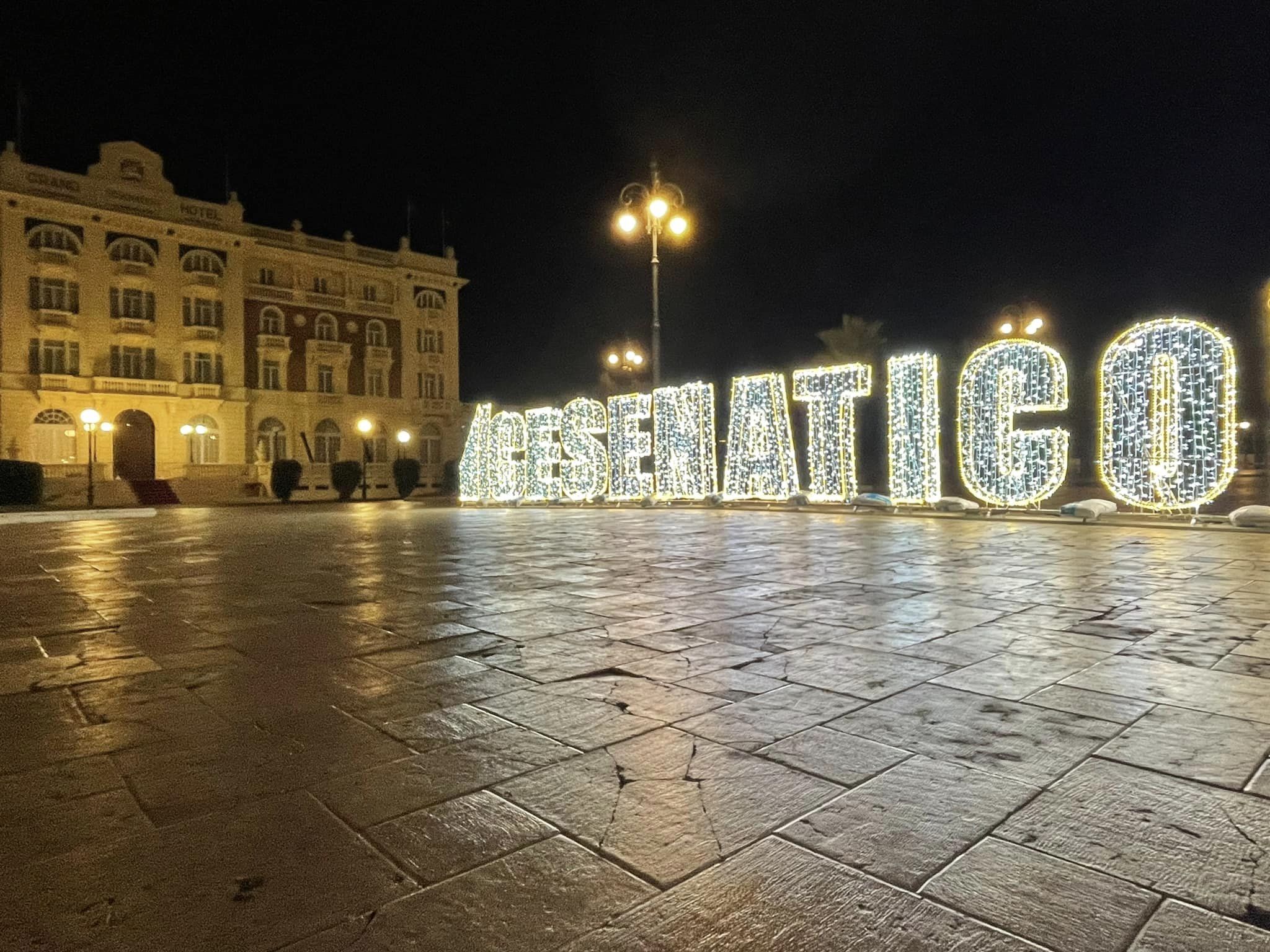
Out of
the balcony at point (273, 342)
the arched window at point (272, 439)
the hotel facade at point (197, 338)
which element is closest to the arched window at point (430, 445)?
the hotel facade at point (197, 338)

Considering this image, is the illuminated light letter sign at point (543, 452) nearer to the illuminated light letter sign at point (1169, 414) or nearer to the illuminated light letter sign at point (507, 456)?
the illuminated light letter sign at point (507, 456)

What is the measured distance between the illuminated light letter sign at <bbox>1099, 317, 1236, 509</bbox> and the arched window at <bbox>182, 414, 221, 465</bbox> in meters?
34.1

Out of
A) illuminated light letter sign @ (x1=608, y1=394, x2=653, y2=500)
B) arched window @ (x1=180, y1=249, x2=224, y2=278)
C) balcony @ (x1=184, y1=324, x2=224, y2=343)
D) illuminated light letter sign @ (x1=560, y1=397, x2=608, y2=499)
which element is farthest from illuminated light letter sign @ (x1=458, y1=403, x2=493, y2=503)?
arched window @ (x1=180, y1=249, x2=224, y2=278)

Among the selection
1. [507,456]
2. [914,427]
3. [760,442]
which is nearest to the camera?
[914,427]

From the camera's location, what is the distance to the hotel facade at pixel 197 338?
100 ft

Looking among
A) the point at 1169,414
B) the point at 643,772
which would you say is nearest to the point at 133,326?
the point at 1169,414

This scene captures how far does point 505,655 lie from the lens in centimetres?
464

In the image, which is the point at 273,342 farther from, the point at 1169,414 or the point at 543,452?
the point at 1169,414

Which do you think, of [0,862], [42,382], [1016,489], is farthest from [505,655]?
[42,382]

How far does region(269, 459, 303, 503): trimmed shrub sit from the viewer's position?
31.6 meters

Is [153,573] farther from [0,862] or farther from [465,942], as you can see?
[465,942]

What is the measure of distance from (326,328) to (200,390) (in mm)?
6812

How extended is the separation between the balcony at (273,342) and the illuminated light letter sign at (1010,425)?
32310 mm

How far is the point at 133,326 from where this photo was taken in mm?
32656
